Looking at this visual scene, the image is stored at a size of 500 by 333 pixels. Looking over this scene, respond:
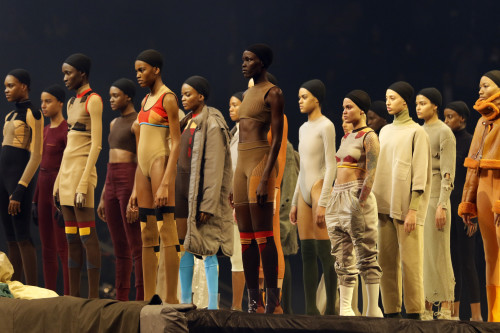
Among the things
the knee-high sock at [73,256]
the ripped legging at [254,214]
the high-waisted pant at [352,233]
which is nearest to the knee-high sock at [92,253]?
the knee-high sock at [73,256]

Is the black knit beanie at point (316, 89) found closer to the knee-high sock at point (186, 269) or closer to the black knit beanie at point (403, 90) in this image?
the black knit beanie at point (403, 90)

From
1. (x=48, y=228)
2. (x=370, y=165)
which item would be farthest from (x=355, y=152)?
(x=48, y=228)

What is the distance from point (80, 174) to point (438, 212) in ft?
9.05

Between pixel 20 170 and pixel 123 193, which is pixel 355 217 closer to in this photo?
pixel 123 193

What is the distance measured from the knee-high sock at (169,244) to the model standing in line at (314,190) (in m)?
0.93

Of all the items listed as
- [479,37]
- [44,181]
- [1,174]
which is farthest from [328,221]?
→ [479,37]

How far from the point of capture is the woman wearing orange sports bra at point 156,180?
17.3ft

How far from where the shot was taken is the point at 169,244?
5.29 meters

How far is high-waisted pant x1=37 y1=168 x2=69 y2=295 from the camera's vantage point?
621 cm

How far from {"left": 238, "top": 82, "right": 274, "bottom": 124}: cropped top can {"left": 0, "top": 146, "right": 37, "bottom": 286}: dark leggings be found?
2463mm

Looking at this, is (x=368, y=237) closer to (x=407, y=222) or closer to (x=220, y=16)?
(x=407, y=222)

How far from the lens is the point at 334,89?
26.7 ft

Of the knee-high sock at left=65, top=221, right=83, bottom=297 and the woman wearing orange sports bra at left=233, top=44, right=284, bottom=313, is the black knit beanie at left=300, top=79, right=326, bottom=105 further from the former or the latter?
the knee-high sock at left=65, top=221, right=83, bottom=297

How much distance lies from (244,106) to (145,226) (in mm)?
1185
